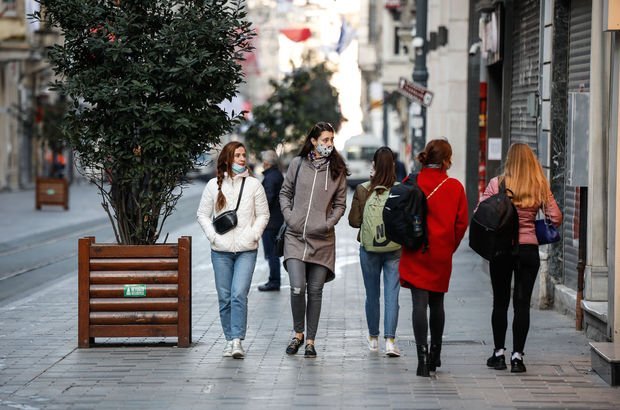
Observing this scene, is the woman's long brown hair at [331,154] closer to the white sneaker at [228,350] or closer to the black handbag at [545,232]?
the white sneaker at [228,350]

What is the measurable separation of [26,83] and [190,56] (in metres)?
52.9

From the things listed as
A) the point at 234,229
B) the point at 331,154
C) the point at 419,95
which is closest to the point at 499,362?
the point at 331,154

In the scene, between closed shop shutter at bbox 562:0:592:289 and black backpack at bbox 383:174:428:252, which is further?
closed shop shutter at bbox 562:0:592:289

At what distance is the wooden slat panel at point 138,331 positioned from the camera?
38.1ft

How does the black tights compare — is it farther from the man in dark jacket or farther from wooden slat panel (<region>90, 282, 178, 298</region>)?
the man in dark jacket

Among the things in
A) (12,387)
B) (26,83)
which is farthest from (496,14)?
(26,83)

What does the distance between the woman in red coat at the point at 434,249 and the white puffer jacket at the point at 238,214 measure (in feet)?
4.94

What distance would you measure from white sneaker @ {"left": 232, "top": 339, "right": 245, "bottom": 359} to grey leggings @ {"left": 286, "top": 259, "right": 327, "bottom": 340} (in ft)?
1.83

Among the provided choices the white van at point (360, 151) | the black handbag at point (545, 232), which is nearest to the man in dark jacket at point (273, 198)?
the black handbag at point (545, 232)

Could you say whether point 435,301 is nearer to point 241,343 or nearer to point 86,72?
point 241,343

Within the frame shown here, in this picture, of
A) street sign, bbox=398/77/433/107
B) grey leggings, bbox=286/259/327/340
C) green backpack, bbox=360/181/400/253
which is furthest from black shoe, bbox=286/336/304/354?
street sign, bbox=398/77/433/107

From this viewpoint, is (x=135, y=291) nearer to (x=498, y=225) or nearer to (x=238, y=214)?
(x=238, y=214)

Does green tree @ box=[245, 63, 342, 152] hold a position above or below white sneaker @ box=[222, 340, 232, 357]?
above

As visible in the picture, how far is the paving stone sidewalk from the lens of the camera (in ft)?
30.3
